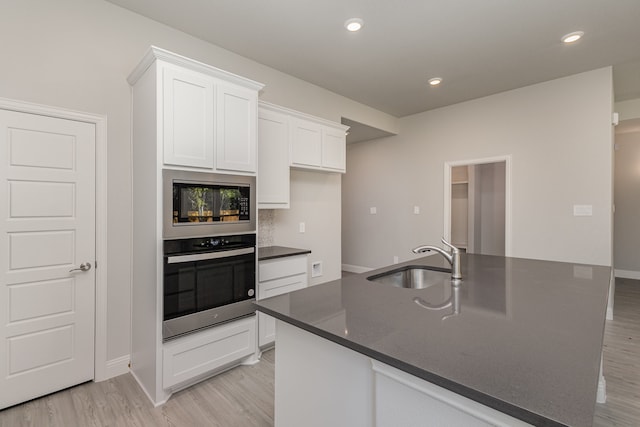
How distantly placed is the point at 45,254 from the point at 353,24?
302cm

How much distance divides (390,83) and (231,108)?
7.71 ft

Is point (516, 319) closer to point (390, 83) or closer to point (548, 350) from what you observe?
point (548, 350)

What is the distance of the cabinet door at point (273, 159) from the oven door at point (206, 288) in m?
0.72

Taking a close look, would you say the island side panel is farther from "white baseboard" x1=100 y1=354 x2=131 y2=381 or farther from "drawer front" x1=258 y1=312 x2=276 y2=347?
"white baseboard" x1=100 y1=354 x2=131 y2=381

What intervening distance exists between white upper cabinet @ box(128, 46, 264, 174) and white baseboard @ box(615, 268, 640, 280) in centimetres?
723

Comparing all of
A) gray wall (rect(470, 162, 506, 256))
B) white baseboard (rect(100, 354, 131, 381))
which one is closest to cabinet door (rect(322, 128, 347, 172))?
white baseboard (rect(100, 354, 131, 381))

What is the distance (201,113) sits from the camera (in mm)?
2305

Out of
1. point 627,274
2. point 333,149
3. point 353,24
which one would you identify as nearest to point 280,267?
point 333,149

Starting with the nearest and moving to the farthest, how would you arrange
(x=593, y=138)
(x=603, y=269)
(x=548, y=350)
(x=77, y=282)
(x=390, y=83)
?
(x=548, y=350) < (x=603, y=269) < (x=77, y=282) < (x=593, y=138) < (x=390, y=83)

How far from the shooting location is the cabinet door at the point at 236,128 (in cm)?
241

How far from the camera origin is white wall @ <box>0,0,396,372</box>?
2.06 m

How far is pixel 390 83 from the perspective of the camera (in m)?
3.95

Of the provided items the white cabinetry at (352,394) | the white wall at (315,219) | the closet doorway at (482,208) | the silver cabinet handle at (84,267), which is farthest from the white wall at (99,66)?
the closet doorway at (482,208)

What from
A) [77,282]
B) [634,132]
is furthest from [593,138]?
[77,282]
